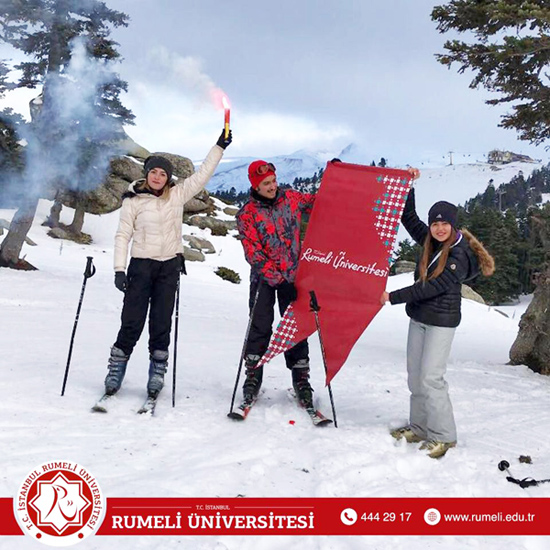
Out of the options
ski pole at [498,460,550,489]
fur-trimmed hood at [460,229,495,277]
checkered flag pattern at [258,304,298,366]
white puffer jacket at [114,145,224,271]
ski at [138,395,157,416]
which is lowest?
ski at [138,395,157,416]

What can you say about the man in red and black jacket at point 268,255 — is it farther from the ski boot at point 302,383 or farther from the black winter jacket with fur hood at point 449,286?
the black winter jacket with fur hood at point 449,286

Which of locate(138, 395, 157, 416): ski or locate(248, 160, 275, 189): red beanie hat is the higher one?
locate(248, 160, 275, 189): red beanie hat

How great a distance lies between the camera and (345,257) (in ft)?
17.7

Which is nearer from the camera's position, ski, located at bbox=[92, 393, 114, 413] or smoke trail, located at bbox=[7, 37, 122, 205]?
ski, located at bbox=[92, 393, 114, 413]

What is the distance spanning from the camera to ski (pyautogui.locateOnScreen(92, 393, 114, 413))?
15.9ft

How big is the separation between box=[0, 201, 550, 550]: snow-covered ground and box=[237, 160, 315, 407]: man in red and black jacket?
461mm

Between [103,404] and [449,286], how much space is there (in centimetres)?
351

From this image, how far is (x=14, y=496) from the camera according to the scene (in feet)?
10.5

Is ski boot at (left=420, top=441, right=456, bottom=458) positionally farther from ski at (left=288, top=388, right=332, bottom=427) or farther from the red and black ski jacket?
the red and black ski jacket

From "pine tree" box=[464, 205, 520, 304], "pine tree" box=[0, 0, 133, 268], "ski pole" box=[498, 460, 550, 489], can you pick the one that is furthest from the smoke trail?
"pine tree" box=[464, 205, 520, 304]

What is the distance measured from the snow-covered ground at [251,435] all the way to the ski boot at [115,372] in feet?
0.47

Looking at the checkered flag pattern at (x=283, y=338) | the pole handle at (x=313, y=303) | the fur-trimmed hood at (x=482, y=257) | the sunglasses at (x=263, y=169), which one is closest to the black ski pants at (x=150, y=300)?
the checkered flag pattern at (x=283, y=338)

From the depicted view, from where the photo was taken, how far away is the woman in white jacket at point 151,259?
5.23 metres

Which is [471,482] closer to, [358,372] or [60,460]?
[60,460]
